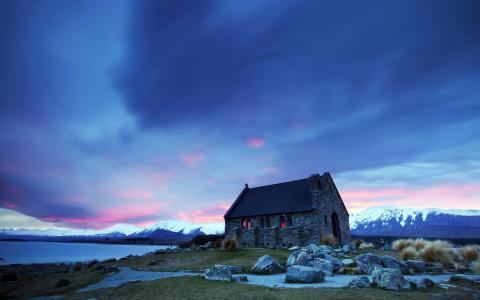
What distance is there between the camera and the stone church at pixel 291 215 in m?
38.8

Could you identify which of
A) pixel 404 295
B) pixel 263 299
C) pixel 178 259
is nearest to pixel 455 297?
pixel 404 295

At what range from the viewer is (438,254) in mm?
21578

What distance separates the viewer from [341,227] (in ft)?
143

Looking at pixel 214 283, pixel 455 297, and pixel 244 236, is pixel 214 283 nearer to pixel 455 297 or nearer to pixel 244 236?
pixel 455 297

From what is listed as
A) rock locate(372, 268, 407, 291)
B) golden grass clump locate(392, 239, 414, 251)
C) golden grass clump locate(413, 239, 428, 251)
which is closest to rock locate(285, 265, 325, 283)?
rock locate(372, 268, 407, 291)

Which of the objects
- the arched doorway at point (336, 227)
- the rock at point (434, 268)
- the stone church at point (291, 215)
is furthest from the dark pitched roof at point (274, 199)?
the rock at point (434, 268)

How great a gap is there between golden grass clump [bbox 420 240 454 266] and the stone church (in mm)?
16091

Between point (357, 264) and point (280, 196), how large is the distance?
27350 millimetres

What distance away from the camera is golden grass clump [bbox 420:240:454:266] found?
2136 centimetres

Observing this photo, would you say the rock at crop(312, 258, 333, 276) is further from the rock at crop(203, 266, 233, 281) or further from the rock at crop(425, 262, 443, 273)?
the rock at crop(425, 262, 443, 273)

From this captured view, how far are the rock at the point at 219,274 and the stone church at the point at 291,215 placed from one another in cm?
2357

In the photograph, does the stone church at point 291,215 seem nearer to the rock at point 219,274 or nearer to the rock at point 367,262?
the rock at point 367,262

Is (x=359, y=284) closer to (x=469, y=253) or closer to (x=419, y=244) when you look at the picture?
(x=469, y=253)

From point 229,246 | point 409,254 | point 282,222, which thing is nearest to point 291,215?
point 282,222
